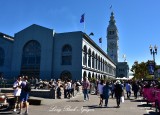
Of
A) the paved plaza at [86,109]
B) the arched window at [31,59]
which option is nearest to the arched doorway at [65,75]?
the arched window at [31,59]

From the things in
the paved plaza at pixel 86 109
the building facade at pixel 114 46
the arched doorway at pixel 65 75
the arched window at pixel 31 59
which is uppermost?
the building facade at pixel 114 46

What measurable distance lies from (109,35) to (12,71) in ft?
264

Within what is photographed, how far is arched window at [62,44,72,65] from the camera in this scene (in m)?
51.4

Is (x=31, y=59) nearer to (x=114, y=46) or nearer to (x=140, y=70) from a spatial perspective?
(x=140, y=70)

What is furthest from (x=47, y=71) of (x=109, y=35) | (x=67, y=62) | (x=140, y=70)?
(x=109, y=35)

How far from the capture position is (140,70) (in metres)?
74.7

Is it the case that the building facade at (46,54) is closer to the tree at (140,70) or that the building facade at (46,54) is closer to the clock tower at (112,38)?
the tree at (140,70)

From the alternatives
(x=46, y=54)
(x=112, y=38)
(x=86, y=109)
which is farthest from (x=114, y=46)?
(x=86, y=109)

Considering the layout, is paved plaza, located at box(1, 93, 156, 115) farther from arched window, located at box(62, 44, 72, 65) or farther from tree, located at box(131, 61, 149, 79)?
tree, located at box(131, 61, 149, 79)

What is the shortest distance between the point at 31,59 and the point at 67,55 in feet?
29.4

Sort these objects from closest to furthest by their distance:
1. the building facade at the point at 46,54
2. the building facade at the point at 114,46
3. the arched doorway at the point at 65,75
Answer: the building facade at the point at 46,54, the arched doorway at the point at 65,75, the building facade at the point at 114,46

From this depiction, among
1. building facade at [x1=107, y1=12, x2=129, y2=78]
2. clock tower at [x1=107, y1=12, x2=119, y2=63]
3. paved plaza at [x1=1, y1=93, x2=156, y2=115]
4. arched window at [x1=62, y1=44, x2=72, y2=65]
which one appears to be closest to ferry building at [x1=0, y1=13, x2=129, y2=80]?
arched window at [x1=62, y1=44, x2=72, y2=65]

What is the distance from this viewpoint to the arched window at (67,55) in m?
51.4

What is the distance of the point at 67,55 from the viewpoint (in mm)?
51812
